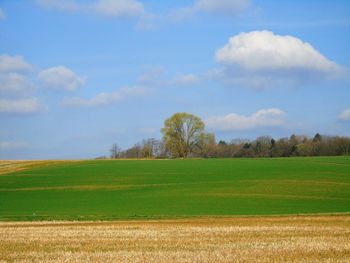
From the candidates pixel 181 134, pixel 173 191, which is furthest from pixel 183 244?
pixel 181 134

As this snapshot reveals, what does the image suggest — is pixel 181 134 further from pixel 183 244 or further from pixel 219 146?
pixel 183 244

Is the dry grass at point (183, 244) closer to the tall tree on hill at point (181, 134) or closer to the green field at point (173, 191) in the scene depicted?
the green field at point (173, 191)

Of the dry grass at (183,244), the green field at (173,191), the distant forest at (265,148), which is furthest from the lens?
the distant forest at (265,148)

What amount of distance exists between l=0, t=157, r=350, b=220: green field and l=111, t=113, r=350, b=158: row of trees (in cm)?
5199

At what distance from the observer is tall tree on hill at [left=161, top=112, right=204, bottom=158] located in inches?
5507

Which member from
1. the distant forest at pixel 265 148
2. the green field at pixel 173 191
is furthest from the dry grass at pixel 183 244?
the distant forest at pixel 265 148

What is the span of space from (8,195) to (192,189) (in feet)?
64.8

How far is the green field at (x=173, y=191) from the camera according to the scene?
44.3 m

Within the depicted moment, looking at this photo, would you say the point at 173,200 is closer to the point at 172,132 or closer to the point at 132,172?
the point at 132,172

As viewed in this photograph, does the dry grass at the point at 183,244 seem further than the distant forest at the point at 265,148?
No

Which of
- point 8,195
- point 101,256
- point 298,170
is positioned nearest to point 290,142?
point 298,170

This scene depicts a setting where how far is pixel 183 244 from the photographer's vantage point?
69.4ft

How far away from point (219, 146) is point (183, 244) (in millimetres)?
135650

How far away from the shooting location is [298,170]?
2901 inches
